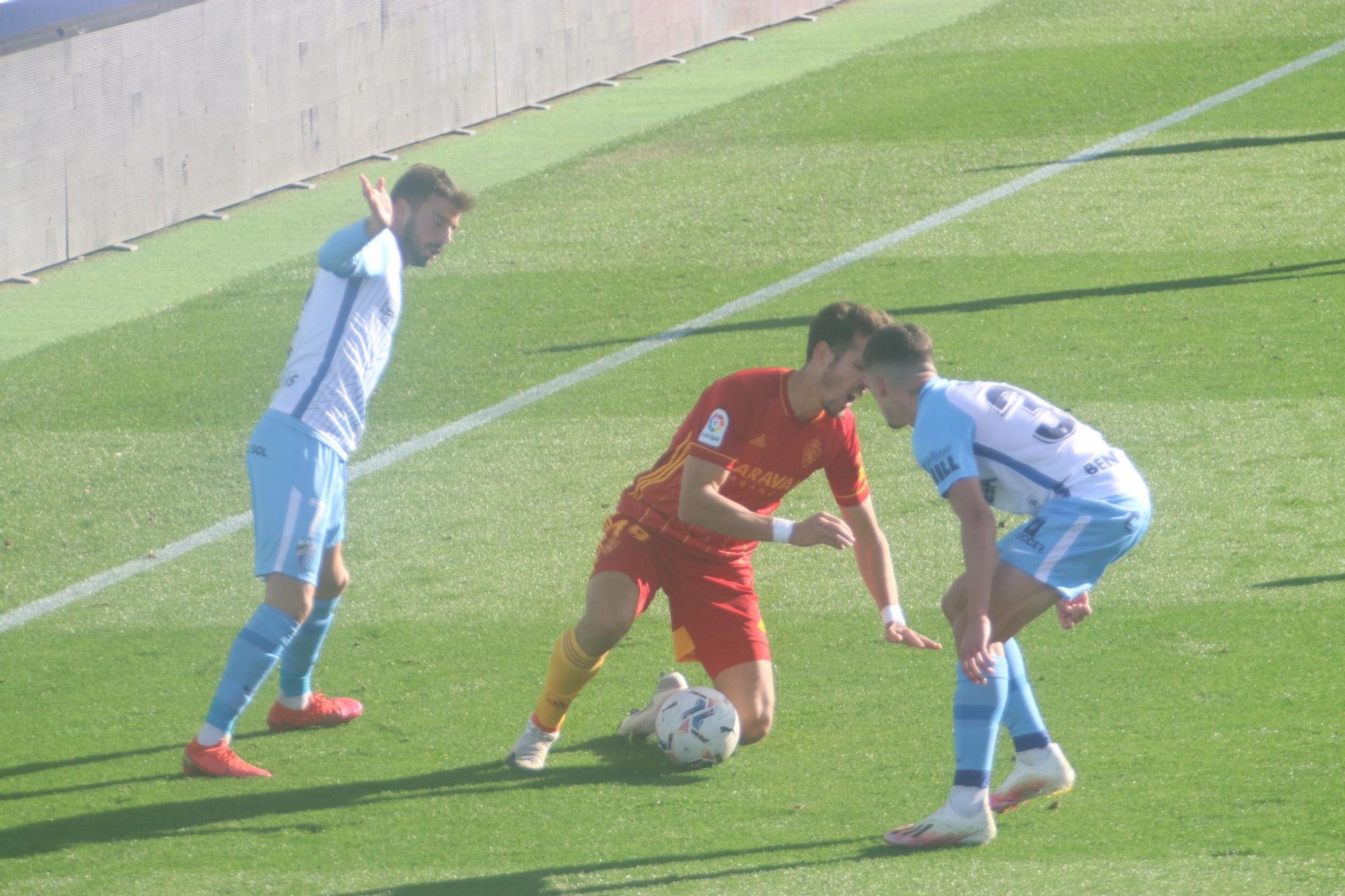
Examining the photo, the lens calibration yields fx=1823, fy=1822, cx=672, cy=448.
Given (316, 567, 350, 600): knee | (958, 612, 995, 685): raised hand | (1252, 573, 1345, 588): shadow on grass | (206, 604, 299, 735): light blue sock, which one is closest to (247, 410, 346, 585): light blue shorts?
(206, 604, 299, 735): light blue sock

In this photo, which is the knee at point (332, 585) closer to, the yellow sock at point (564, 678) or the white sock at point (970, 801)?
the yellow sock at point (564, 678)

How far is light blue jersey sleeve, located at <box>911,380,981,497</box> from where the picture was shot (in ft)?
17.1

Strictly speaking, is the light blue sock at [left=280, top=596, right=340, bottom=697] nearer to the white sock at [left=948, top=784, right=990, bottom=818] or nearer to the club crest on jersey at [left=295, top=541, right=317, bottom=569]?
the club crest on jersey at [left=295, top=541, right=317, bottom=569]

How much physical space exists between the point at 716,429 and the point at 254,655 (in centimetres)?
171

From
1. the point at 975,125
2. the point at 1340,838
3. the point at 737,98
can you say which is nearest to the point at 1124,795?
the point at 1340,838

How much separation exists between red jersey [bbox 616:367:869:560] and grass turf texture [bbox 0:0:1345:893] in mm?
849

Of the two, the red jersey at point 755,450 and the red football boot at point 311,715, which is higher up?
the red jersey at point 755,450

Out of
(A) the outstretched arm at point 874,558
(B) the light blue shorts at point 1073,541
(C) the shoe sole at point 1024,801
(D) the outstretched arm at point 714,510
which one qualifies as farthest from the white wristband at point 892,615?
(C) the shoe sole at point 1024,801

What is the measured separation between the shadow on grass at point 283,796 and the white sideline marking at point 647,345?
218 cm

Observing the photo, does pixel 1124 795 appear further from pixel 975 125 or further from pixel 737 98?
pixel 737 98

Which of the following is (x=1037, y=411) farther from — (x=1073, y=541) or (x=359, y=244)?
(x=359, y=244)

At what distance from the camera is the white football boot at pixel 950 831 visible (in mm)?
5352

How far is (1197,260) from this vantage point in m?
13.0

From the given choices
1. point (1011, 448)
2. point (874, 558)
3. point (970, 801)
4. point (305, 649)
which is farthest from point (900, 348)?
point (305, 649)
